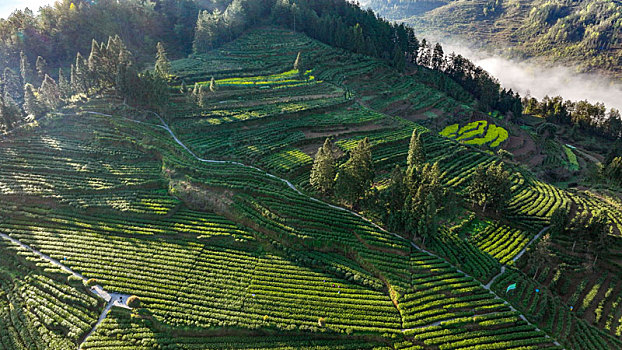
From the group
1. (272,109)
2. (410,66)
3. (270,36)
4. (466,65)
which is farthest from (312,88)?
(466,65)

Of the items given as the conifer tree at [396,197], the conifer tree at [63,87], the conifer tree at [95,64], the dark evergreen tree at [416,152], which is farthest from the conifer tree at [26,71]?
the dark evergreen tree at [416,152]

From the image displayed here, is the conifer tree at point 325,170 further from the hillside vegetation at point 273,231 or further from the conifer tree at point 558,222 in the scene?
the conifer tree at point 558,222

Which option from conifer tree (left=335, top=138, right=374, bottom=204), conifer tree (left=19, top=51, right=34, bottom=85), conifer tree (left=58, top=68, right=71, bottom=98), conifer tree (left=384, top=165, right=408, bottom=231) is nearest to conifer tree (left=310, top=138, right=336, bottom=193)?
conifer tree (left=335, top=138, right=374, bottom=204)

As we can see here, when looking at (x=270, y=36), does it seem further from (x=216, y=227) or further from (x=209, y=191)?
(x=216, y=227)

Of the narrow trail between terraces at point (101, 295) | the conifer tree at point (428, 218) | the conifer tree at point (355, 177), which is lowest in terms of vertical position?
the narrow trail between terraces at point (101, 295)

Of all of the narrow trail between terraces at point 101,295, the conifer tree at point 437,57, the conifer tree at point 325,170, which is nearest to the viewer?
the narrow trail between terraces at point 101,295

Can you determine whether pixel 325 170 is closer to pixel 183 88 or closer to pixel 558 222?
pixel 558 222

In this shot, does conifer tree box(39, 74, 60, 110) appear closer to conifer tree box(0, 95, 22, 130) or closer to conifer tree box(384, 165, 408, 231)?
conifer tree box(0, 95, 22, 130)

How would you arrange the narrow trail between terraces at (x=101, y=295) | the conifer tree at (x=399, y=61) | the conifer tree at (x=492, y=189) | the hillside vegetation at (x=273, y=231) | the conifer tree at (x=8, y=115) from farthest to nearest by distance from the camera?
the conifer tree at (x=399, y=61), the conifer tree at (x=8, y=115), the conifer tree at (x=492, y=189), the narrow trail between terraces at (x=101, y=295), the hillside vegetation at (x=273, y=231)

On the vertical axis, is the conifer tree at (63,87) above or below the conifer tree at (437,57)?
below

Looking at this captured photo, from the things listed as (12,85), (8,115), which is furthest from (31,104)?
(12,85)
